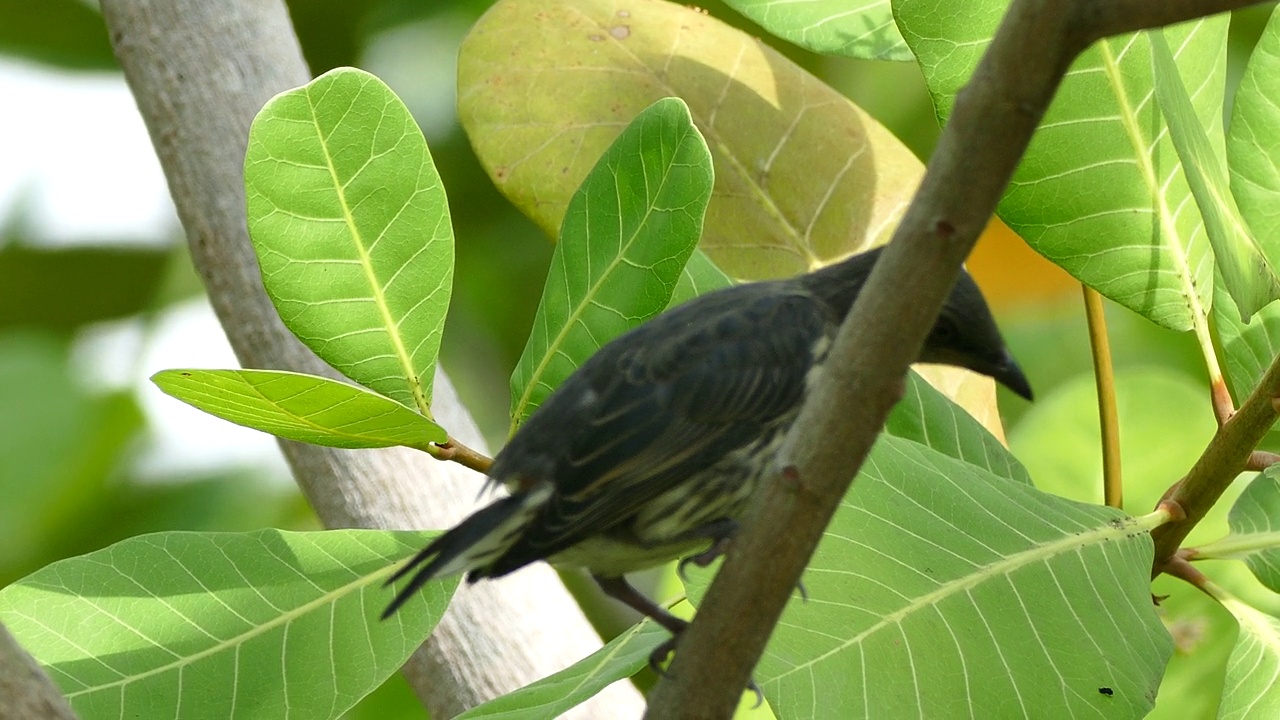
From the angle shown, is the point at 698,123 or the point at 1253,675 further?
the point at 698,123

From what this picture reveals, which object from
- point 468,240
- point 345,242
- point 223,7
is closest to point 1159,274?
point 345,242

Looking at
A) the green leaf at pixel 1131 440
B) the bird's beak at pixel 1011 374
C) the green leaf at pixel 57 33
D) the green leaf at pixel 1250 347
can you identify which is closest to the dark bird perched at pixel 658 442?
the bird's beak at pixel 1011 374

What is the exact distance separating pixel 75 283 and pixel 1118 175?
9.76 feet

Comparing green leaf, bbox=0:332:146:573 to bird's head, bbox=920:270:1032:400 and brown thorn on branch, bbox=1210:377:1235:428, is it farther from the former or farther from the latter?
brown thorn on branch, bbox=1210:377:1235:428

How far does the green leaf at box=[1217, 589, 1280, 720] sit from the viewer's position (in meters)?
1.67

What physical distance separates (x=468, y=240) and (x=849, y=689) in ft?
8.47

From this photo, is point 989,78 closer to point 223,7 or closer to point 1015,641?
point 1015,641

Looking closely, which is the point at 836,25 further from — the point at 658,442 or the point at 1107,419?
the point at 658,442

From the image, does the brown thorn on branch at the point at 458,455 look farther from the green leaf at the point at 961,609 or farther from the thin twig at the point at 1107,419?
the thin twig at the point at 1107,419

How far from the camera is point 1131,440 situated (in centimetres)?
258

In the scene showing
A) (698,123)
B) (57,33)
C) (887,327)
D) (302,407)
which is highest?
(57,33)

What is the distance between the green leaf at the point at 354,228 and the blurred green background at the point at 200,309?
1887 millimetres

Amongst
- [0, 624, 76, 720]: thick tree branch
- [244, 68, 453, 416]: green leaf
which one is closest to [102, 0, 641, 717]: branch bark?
[244, 68, 453, 416]: green leaf

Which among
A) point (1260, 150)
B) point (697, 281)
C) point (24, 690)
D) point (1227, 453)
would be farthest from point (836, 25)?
point (24, 690)
